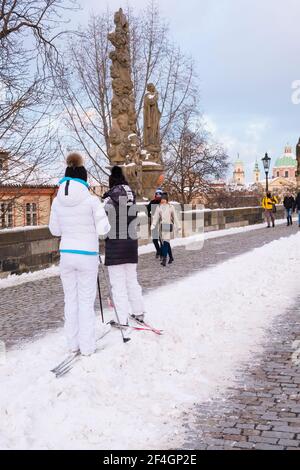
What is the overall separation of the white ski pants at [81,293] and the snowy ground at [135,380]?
0.74 feet

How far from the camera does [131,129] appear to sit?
22.6m

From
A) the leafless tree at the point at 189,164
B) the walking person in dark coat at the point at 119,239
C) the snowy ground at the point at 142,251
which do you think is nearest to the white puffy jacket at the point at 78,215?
the walking person in dark coat at the point at 119,239

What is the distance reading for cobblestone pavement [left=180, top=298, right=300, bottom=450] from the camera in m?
4.31

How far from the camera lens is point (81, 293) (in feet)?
20.0

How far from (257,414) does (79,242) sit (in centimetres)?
232

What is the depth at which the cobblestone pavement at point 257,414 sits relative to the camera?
14.1 ft

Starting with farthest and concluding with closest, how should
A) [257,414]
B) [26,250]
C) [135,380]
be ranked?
1. [26,250]
2. [135,380]
3. [257,414]

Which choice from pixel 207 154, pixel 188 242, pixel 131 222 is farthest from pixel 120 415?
pixel 207 154

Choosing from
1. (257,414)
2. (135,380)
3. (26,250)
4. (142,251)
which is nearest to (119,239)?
(135,380)

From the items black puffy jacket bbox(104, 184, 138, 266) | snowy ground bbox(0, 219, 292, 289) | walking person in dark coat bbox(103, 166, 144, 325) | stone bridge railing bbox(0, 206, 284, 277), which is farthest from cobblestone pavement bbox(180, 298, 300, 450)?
stone bridge railing bbox(0, 206, 284, 277)

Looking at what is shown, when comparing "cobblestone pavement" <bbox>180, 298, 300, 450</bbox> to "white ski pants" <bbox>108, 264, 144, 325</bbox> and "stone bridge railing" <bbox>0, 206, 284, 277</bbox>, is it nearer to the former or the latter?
"white ski pants" <bbox>108, 264, 144, 325</bbox>

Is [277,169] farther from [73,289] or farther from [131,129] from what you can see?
[73,289]

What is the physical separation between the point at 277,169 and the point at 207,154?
14774 cm

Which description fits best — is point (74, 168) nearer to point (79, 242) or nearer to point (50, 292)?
point (79, 242)
